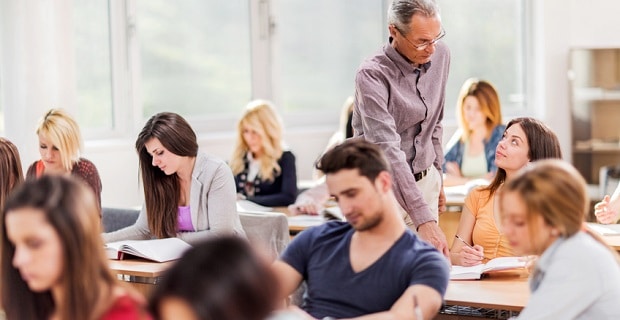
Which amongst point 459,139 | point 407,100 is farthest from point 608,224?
point 459,139

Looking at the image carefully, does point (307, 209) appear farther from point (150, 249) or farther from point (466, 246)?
point (466, 246)

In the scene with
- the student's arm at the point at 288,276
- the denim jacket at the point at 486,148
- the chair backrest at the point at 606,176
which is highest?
the denim jacket at the point at 486,148

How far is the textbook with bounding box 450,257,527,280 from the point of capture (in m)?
3.72

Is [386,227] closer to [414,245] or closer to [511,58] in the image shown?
[414,245]

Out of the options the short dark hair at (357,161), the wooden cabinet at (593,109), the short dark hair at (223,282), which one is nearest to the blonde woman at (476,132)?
Result: the wooden cabinet at (593,109)

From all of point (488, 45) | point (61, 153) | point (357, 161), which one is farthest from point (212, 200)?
point (488, 45)

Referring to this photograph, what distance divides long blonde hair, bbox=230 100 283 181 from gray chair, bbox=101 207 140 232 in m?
1.48

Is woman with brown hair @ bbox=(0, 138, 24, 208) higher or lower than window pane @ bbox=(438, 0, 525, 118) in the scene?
lower

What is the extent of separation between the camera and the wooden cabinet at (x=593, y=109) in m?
8.98

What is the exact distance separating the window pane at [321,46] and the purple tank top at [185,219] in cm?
359

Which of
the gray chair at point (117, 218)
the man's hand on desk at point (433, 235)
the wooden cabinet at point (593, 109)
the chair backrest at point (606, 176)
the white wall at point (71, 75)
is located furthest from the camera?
the wooden cabinet at point (593, 109)

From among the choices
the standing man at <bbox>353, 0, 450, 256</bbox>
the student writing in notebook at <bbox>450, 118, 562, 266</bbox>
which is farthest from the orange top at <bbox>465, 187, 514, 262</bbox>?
the standing man at <bbox>353, 0, 450, 256</bbox>

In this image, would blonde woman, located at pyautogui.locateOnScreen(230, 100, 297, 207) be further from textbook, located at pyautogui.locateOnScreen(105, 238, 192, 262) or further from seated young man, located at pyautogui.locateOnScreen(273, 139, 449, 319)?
seated young man, located at pyautogui.locateOnScreen(273, 139, 449, 319)

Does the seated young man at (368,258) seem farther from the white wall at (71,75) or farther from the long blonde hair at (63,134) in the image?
the white wall at (71,75)
